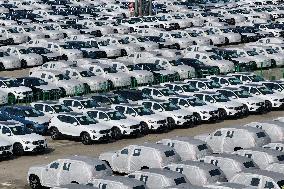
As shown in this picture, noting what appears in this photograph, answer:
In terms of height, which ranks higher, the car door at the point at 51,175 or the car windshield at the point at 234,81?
the car door at the point at 51,175

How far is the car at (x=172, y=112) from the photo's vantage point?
44125mm

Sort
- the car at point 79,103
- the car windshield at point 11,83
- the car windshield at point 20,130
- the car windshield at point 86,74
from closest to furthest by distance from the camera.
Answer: the car windshield at point 20,130
the car at point 79,103
the car windshield at point 11,83
the car windshield at point 86,74

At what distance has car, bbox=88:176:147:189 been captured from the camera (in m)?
27.3

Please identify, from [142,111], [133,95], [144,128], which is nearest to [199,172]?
[144,128]

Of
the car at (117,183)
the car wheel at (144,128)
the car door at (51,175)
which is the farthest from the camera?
the car wheel at (144,128)

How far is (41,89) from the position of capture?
51.2m

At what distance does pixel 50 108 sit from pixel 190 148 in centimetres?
1193

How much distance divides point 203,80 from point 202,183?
72.4ft

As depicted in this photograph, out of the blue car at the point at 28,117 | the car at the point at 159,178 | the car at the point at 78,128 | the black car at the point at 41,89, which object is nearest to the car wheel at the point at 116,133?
the car at the point at 78,128

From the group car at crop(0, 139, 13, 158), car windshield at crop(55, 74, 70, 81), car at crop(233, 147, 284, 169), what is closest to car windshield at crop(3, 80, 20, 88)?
car windshield at crop(55, 74, 70, 81)

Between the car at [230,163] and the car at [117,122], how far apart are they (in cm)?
992

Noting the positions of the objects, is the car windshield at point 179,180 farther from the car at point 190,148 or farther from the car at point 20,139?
the car at point 20,139

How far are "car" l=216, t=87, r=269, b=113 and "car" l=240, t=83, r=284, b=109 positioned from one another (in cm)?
43

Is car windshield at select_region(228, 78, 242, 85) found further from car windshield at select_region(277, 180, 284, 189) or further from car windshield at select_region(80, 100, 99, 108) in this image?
car windshield at select_region(277, 180, 284, 189)
